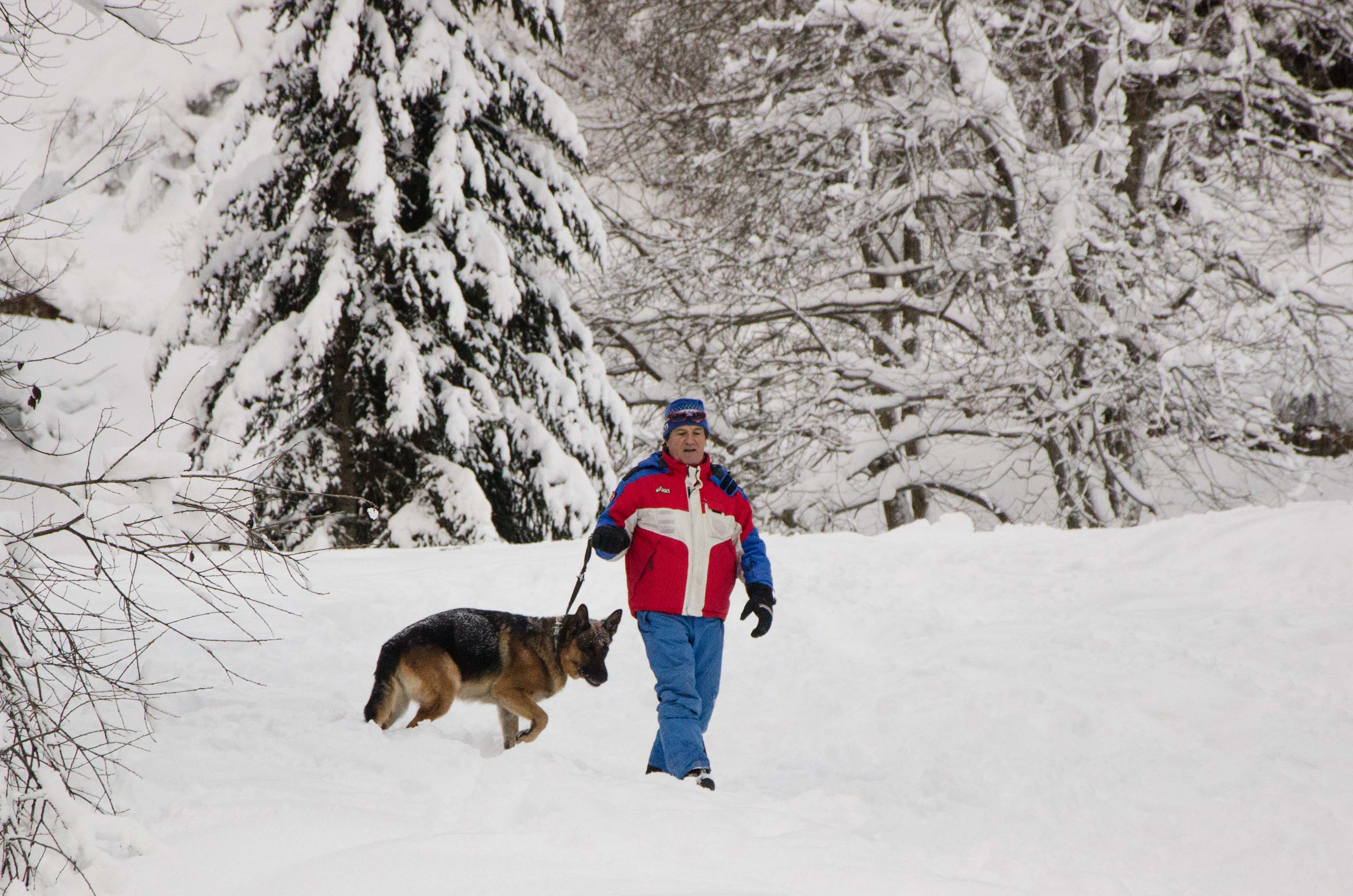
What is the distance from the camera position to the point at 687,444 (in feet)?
17.3

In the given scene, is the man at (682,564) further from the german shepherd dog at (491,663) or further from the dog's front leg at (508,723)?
the dog's front leg at (508,723)

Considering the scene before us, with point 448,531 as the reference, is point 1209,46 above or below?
above

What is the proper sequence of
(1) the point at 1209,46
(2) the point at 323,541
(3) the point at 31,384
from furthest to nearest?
(1) the point at 1209,46 → (2) the point at 323,541 → (3) the point at 31,384

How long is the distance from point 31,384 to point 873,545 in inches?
293

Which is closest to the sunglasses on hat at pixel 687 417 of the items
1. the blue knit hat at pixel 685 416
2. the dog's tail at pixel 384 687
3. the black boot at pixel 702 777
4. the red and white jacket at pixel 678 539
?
the blue knit hat at pixel 685 416

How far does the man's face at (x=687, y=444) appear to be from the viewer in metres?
5.28

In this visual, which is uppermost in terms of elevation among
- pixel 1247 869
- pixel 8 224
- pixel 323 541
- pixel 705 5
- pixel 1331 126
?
pixel 705 5

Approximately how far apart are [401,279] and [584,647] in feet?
24.3

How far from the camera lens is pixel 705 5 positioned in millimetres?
15508

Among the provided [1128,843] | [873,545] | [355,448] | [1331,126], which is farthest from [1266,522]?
[355,448]

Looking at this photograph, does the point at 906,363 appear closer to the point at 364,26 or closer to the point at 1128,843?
the point at 364,26

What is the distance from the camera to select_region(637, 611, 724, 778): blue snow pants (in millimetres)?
4863

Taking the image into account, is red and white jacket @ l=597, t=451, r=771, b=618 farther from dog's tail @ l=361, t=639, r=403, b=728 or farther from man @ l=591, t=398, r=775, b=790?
dog's tail @ l=361, t=639, r=403, b=728

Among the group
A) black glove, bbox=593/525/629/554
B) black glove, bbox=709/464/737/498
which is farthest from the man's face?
black glove, bbox=593/525/629/554
